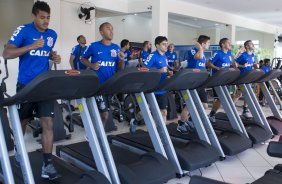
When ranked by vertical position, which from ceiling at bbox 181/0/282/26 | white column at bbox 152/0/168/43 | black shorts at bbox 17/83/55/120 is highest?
ceiling at bbox 181/0/282/26

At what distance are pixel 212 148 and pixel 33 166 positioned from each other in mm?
1876

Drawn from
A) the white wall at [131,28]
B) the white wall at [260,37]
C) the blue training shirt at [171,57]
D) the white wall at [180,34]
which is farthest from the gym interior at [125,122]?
the white wall at [260,37]

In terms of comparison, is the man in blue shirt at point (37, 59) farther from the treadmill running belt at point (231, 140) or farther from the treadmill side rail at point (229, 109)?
the treadmill side rail at point (229, 109)

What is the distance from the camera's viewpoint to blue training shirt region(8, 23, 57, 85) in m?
2.59

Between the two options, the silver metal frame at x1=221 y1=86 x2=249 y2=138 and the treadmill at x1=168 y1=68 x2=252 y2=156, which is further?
the silver metal frame at x1=221 y1=86 x2=249 y2=138

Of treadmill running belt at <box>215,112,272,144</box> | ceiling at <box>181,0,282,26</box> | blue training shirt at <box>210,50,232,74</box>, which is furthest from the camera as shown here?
ceiling at <box>181,0,282,26</box>

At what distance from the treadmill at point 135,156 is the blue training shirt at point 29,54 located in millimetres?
596

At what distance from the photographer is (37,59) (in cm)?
268

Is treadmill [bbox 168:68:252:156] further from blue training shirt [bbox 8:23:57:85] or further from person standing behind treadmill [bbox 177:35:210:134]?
blue training shirt [bbox 8:23:57:85]

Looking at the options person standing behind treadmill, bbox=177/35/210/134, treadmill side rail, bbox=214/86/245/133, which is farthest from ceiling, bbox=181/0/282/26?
treadmill side rail, bbox=214/86/245/133

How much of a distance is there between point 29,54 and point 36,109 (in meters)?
0.50

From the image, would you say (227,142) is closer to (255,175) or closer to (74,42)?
(255,175)

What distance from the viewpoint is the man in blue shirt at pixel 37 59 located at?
2451 millimetres

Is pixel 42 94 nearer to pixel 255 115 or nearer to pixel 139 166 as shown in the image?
pixel 139 166
